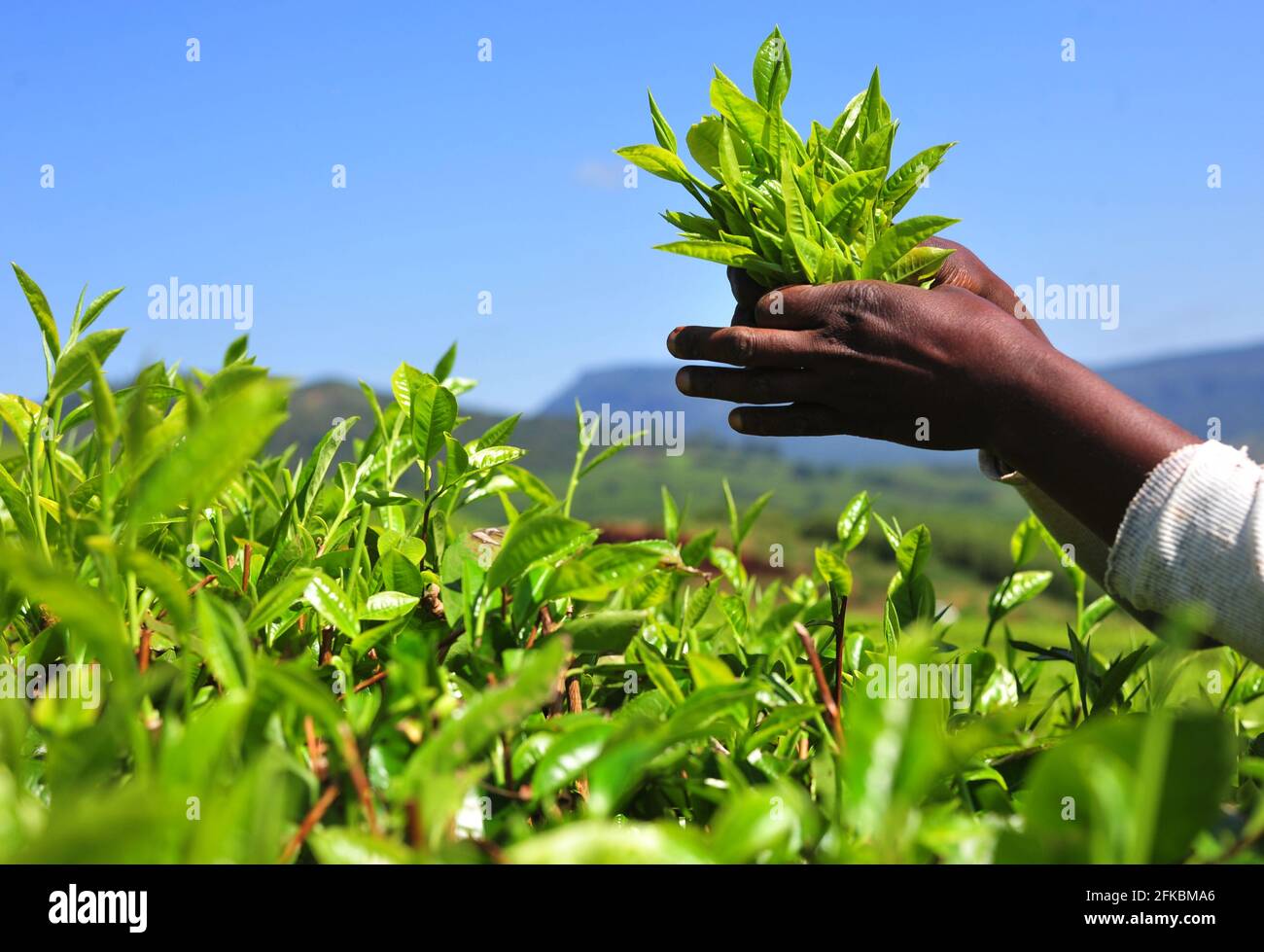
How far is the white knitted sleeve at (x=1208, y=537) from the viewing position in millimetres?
967

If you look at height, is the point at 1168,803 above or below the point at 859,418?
below

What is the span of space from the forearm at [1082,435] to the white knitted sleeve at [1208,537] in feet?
0.07

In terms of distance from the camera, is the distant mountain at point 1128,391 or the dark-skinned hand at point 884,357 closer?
the dark-skinned hand at point 884,357

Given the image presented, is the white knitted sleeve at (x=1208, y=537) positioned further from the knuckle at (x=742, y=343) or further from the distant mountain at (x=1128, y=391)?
the distant mountain at (x=1128, y=391)

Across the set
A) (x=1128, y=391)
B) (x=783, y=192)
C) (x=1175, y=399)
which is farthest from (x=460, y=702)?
(x=1175, y=399)

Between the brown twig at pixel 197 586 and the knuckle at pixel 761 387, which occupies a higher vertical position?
the knuckle at pixel 761 387

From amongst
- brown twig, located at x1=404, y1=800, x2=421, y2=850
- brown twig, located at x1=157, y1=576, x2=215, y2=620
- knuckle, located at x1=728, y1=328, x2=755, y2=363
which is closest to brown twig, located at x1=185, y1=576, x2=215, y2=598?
brown twig, located at x1=157, y1=576, x2=215, y2=620

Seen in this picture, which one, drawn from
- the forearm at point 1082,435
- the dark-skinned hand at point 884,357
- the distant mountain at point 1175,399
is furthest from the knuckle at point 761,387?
the distant mountain at point 1175,399

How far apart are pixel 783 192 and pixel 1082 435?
40cm
